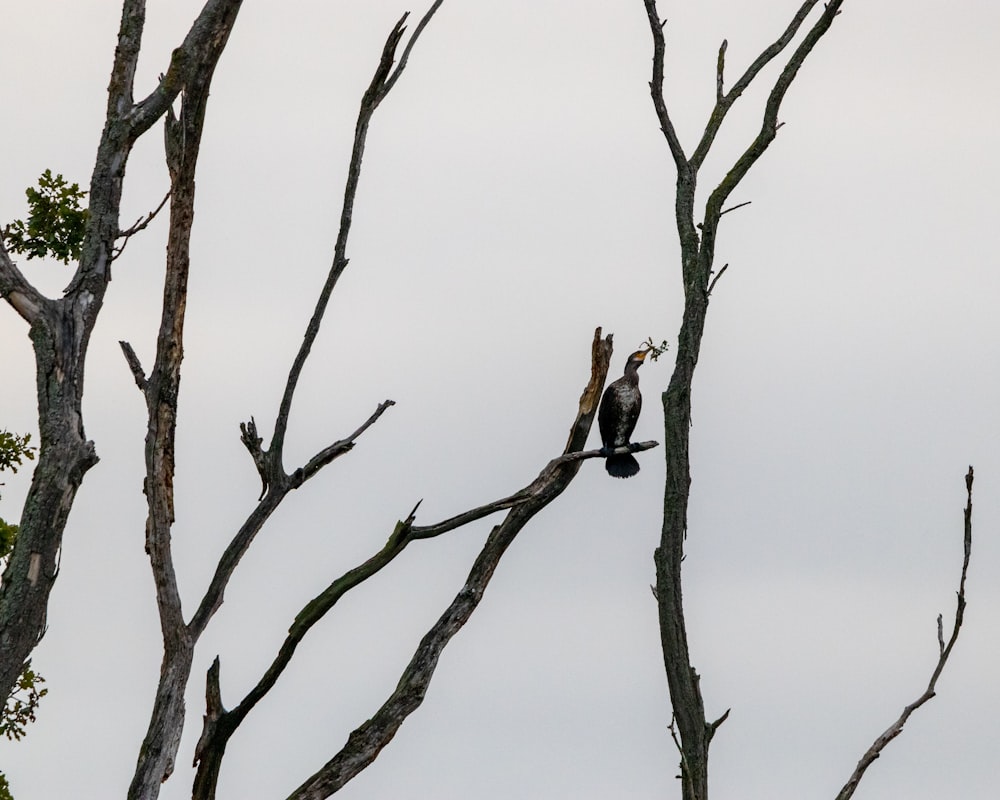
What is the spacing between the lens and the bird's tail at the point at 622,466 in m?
13.7

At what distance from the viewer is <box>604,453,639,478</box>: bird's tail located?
13.7 meters

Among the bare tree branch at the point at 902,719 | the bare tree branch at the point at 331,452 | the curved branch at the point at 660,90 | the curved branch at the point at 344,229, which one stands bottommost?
the bare tree branch at the point at 902,719

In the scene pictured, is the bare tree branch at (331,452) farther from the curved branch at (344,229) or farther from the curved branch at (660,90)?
the curved branch at (660,90)

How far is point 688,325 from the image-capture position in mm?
11656

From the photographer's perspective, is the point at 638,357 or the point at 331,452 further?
the point at 638,357

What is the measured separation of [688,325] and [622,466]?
2.32 metres

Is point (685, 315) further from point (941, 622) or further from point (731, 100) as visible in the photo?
point (941, 622)

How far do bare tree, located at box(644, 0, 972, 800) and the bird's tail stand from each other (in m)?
2.15

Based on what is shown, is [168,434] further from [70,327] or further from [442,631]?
[442,631]

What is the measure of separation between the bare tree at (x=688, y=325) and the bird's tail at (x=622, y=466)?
2.15 metres

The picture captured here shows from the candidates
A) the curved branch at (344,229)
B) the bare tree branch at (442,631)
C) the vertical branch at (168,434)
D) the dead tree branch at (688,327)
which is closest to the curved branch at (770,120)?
the dead tree branch at (688,327)

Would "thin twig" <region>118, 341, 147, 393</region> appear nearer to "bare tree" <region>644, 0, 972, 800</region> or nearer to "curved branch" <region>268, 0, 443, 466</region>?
"curved branch" <region>268, 0, 443, 466</region>

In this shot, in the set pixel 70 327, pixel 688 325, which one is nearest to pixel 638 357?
pixel 688 325

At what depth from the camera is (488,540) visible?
Answer: 12016 mm
